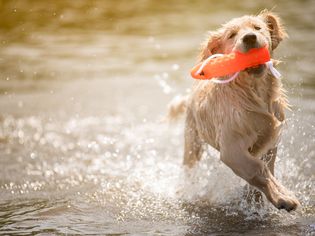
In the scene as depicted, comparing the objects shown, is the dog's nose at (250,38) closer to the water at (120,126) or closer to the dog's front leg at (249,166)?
the dog's front leg at (249,166)

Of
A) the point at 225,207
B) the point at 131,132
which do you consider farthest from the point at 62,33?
the point at 225,207

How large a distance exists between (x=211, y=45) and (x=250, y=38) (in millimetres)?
636

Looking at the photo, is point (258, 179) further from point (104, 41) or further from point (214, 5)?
point (214, 5)

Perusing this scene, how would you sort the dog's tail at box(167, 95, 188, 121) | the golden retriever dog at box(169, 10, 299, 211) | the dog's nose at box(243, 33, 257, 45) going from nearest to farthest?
the dog's nose at box(243, 33, 257, 45) < the golden retriever dog at box(169, 10, 299, 211) < the dog's tail at box(167, 95, 188, 121)

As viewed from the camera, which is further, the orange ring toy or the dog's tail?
the dog's tail

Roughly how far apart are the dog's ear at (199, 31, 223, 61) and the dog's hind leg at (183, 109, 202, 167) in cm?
95

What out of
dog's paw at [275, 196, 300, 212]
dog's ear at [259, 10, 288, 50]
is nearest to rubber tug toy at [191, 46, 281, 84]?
dog's ear at [259, 10, 288, 50]

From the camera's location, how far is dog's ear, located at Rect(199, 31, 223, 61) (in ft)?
19.9

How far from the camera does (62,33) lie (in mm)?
13891

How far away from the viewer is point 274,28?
20.2ft

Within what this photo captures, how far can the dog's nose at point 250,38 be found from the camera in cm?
553

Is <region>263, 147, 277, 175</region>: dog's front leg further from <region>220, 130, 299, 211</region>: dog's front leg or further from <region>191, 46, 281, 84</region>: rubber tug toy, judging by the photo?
<region>191, 46, 281, 84</region>: rubber tug toy

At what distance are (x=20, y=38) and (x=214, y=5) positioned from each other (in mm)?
4247

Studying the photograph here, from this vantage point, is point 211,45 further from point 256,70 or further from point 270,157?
point 270,157
